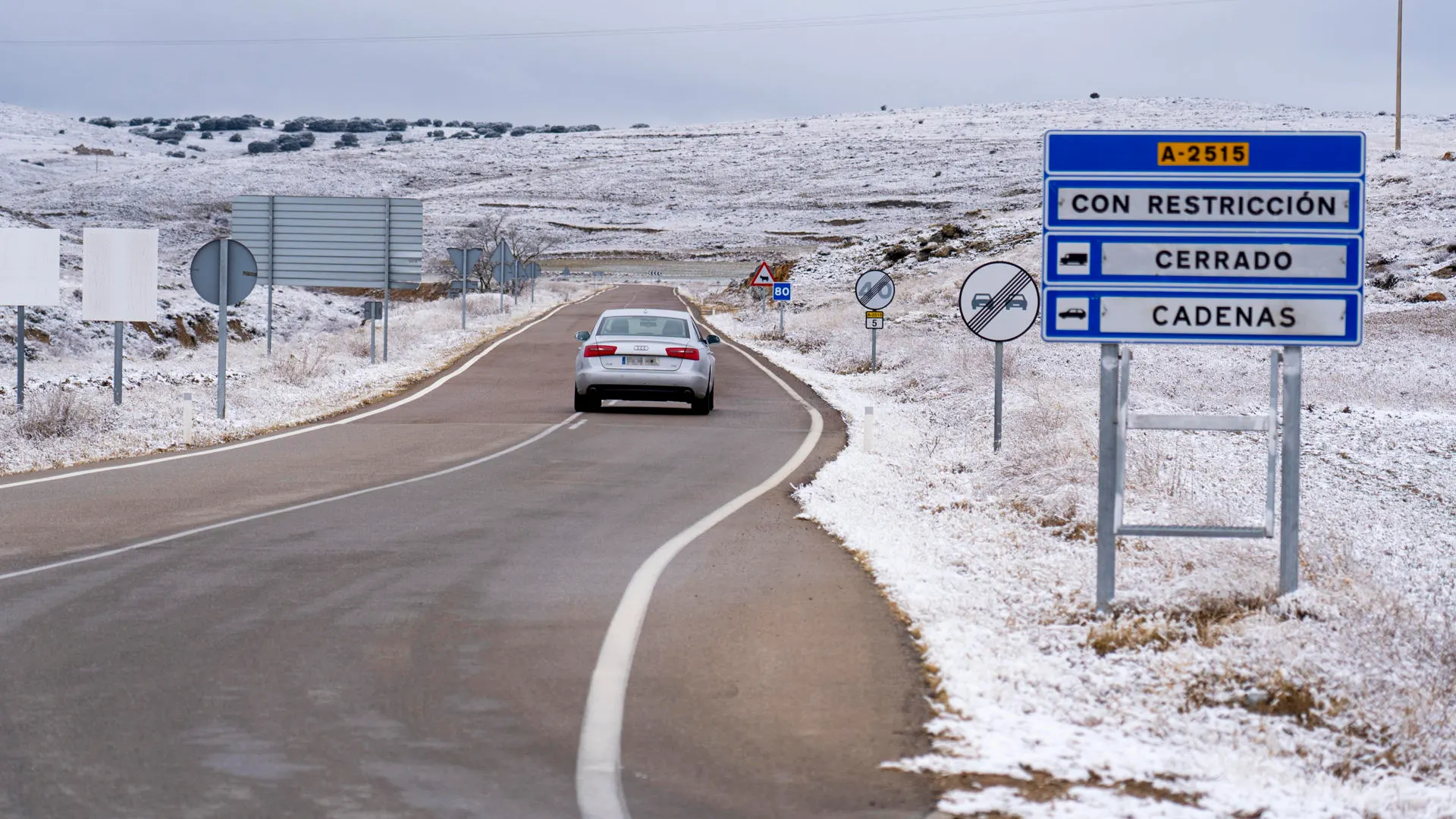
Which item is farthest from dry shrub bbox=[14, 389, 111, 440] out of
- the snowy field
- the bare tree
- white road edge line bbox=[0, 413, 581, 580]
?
the bare tree

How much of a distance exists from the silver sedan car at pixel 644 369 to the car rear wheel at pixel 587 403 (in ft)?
0.04

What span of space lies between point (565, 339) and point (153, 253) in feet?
71.3

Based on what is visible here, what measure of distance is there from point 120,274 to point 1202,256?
15.8 m

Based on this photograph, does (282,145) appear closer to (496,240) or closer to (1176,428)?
(496,240)

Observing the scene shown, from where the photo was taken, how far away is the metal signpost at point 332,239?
31578 mm

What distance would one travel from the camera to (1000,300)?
1580cm

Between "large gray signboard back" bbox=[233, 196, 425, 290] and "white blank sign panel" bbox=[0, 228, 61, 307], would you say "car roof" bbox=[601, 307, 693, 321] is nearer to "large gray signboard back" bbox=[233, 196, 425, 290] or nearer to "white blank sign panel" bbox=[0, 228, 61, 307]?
"white blank sign panel" bbox=[0, 228, 61, 307]

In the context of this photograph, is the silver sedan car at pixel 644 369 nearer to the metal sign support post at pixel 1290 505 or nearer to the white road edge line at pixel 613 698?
the white road edge line at pixel 613 698

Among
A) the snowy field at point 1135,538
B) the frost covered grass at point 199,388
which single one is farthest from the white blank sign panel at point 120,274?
the snowy field at point 1135,538

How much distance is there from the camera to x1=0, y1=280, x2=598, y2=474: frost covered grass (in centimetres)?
1692

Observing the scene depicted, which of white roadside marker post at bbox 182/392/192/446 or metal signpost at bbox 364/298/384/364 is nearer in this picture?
white roadside marker post at bbox 182/392/192/446

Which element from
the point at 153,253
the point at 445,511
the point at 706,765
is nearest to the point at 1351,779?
the point at 706,765

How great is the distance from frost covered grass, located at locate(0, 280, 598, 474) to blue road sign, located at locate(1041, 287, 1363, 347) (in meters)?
11.6

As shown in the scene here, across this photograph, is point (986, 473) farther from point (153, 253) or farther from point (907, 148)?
point (907, 148)
